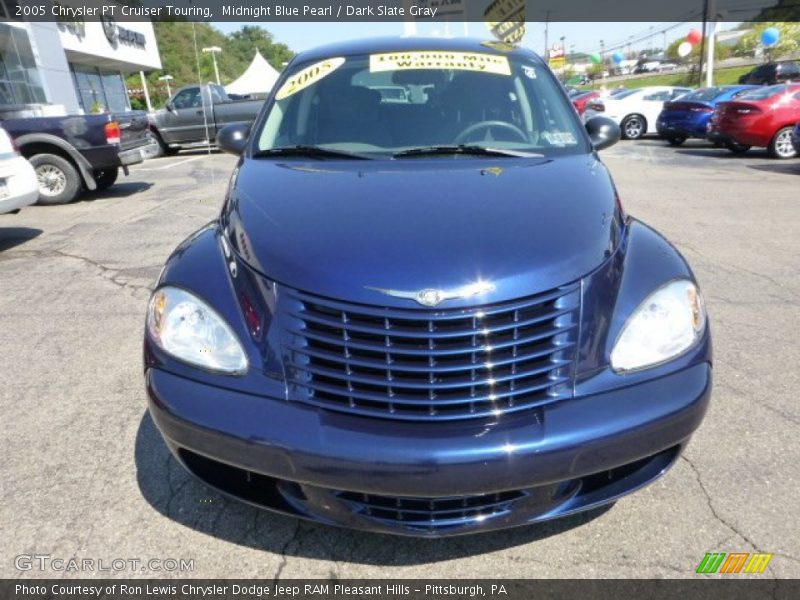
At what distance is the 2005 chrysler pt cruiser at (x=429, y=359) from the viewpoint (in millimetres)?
1761

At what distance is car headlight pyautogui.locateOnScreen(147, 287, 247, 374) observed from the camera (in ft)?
6.42

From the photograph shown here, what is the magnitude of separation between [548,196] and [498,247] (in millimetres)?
487

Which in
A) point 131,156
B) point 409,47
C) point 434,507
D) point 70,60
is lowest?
point 434,507

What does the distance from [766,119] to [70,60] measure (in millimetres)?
28127

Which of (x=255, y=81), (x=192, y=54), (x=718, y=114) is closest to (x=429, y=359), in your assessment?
(x=718, y=114)

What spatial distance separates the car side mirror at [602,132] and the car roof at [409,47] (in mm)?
485

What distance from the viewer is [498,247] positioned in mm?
1953

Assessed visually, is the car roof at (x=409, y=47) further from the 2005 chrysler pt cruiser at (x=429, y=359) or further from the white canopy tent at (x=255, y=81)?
the white canopy tent at (x=255, y=81)

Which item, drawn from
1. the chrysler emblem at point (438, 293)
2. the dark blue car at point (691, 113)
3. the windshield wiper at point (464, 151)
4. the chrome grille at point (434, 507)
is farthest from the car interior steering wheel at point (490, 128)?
the dark blue car at point (691, 113)

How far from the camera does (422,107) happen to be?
3084mm

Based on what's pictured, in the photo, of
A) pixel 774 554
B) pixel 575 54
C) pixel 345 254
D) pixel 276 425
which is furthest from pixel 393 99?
pixel 575 54

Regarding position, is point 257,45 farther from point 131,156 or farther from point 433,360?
point 433,360

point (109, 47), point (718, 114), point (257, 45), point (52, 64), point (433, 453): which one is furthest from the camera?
point (257, 45)

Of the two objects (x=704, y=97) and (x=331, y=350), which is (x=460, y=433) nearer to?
(x=331, y=350)
